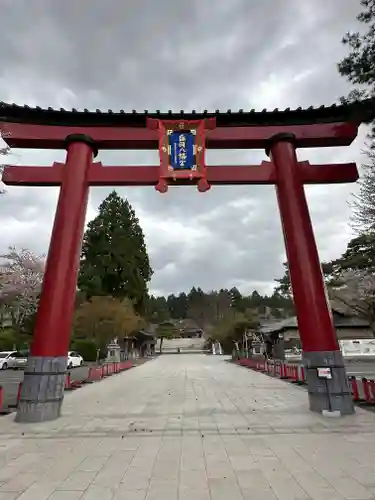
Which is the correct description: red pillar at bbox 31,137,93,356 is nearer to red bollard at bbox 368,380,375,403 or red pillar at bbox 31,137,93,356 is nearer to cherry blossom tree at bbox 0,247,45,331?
red bollard at bbox 368,380,375,403

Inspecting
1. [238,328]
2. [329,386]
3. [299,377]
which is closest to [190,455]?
[329,386]

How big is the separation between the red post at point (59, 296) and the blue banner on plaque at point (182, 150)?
2.37 metres

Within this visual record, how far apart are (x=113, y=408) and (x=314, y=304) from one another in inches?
249

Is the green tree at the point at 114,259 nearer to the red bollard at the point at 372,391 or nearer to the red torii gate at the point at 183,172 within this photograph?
the red torii gate at the point at 183,172

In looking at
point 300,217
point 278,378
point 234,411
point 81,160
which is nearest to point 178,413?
point 234,411

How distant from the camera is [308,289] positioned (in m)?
10.3

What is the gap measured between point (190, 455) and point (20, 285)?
28698 millimetres

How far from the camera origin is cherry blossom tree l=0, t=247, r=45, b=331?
101 ft

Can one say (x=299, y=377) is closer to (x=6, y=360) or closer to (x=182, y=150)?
(x=182, y=150)

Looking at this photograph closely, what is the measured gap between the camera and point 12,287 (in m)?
30.9

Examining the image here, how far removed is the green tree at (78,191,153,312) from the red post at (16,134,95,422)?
3701 cm

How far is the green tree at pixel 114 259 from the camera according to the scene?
4828 centimetres

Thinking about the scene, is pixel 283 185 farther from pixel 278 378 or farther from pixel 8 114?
pixel 278 378

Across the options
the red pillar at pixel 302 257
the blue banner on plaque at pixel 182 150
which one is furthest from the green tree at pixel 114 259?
the red pillar at pixel 302 257
